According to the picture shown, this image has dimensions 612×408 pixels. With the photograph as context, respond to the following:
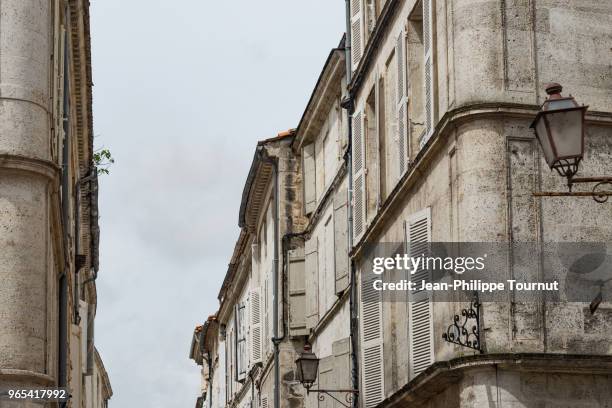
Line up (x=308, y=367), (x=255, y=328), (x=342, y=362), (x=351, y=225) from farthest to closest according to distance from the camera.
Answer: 1. (x=255, y=328)
2. (x=342, y=362)
3. (x=351, y=225)
4. (x=308, y=367)

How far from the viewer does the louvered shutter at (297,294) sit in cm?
2928

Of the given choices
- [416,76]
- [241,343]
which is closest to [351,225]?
[416,76]

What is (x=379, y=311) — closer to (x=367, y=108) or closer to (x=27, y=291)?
(x=367, y=108)

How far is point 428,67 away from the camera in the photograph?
17.1 metres

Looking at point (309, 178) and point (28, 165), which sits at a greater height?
point (309, 178)

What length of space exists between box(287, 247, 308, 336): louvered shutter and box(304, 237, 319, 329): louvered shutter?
2.75 ft

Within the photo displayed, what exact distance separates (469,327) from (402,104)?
4.45m

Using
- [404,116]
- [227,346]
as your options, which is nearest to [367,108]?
[404,116]

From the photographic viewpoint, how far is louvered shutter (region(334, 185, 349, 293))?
23680mm

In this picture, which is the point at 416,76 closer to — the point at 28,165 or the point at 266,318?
the point at 28,165

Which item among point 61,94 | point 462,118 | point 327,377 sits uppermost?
point 61,94

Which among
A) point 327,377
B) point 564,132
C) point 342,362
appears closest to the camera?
point 564,132

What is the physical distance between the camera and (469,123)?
15.4 meters

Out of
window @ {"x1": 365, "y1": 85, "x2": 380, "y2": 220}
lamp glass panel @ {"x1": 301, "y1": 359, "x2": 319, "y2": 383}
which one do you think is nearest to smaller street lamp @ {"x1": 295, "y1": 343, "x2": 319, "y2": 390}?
lamp glass panel @ {"x1": 301, "y1": 359, "x2": 319, "y2": 383}
